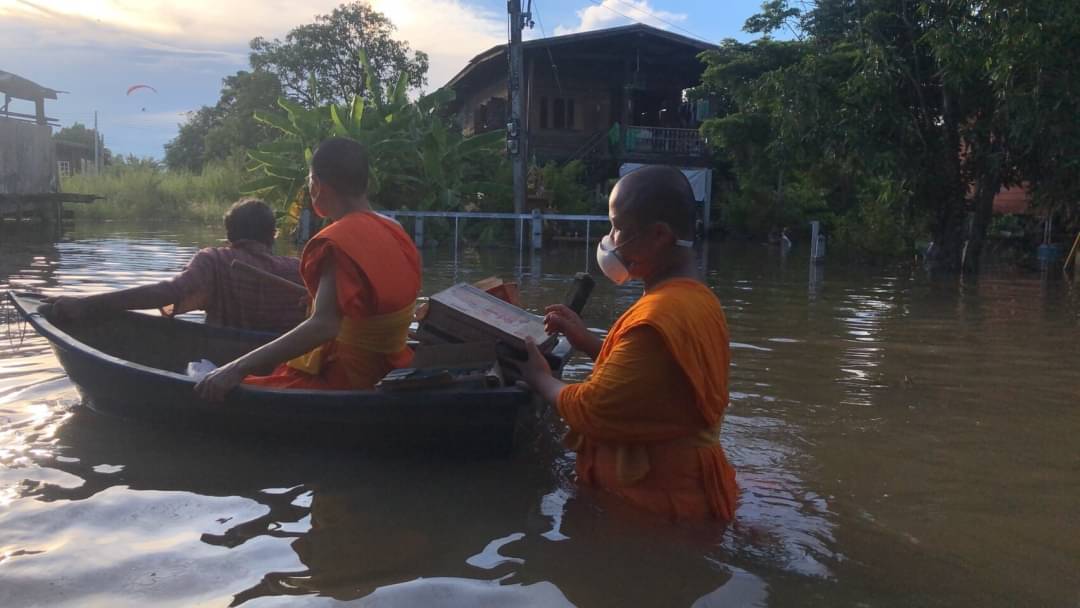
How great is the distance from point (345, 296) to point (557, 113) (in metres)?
24.8

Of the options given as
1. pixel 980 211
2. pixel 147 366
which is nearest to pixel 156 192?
pixel 980 211

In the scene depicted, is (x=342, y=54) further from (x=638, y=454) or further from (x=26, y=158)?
(x=638, y=454)

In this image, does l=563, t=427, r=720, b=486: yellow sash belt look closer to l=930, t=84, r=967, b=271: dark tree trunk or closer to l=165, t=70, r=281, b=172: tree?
l=930, t=84, r=967, b=271: dark tree trunk

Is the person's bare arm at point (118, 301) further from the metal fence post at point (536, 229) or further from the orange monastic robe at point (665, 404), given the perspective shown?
the metal fence post at point (536, 229)

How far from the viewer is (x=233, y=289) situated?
5.18m

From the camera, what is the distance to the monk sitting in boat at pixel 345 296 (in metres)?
3.61

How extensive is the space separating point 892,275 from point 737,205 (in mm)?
10743

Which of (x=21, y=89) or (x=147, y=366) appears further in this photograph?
(x=21, y=89)

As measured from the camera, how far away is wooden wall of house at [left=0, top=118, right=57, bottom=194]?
21.0 m

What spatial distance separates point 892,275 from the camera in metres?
15.2

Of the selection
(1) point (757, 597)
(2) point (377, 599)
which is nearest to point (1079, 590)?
(1) point (757, 597)

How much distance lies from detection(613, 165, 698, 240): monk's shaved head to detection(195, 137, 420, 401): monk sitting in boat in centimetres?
116

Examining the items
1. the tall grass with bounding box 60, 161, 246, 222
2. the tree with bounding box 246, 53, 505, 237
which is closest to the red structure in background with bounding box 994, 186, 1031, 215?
the tree with bounding box 246, 53, 505, 237

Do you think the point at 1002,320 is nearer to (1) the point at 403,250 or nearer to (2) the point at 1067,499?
(2) the point at 1067,499
